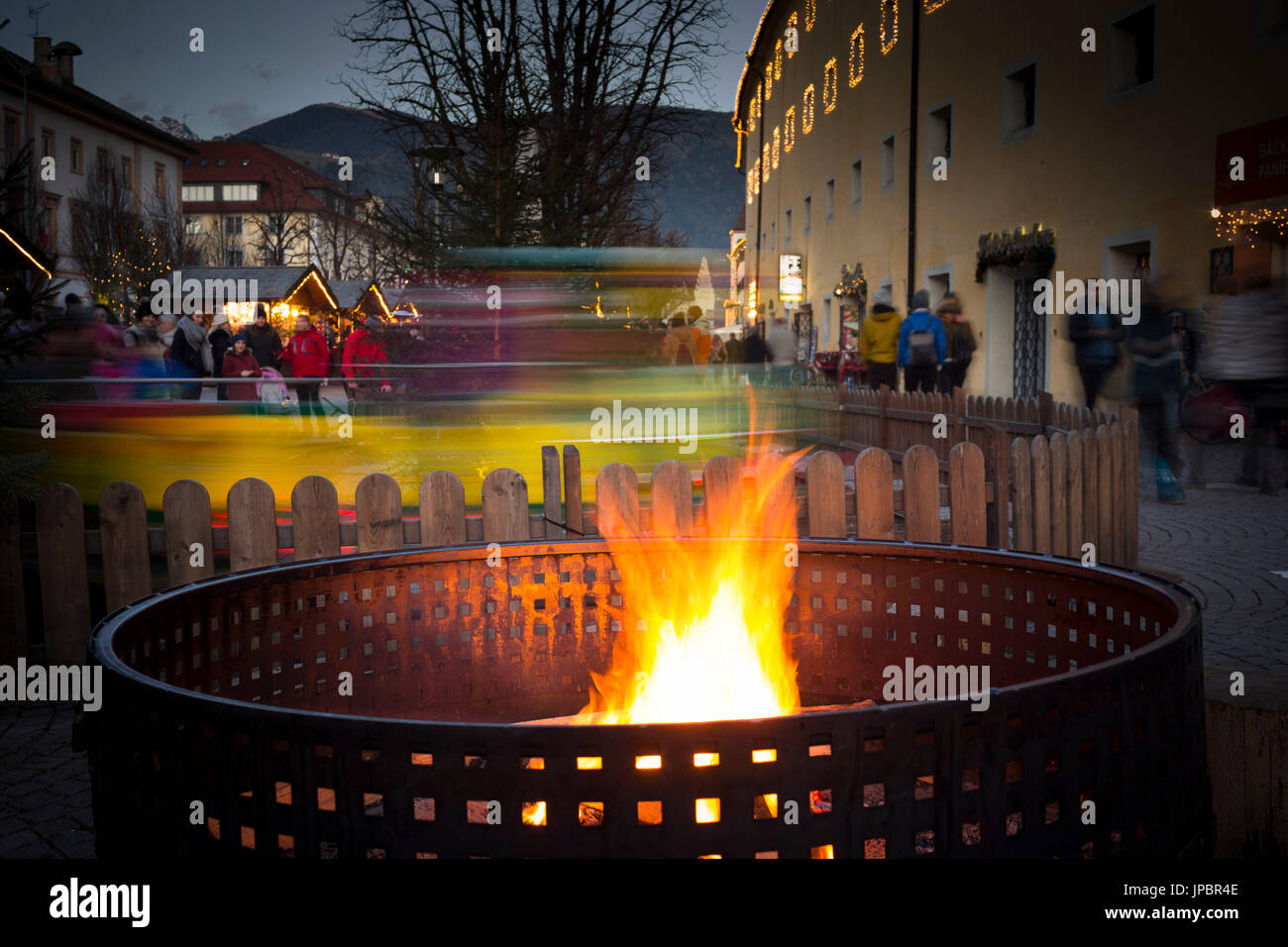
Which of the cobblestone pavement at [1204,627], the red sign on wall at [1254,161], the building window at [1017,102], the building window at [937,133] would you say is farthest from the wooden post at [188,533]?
the building window at [937,133]

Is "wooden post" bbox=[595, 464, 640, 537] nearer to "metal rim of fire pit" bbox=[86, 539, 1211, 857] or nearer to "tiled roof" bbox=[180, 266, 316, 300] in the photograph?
"metal rim of fire pit" bbox=[86, 539, 1211, 857]

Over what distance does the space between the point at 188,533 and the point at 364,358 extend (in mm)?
5104

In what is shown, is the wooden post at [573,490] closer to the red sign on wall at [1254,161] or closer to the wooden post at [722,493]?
the wooden post at [722,493]

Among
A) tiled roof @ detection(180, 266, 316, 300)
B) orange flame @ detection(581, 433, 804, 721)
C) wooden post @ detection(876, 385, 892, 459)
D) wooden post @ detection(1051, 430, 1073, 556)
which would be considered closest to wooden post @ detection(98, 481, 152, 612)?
orange flame @ detection(581, 433, 804, 721)

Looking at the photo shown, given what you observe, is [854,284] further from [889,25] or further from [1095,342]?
[1095,342]

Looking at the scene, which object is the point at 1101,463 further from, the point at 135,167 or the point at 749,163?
the point at 135,167

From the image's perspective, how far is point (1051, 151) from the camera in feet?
58.5

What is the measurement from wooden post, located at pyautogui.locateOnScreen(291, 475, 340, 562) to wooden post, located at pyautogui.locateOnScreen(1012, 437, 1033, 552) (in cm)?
370

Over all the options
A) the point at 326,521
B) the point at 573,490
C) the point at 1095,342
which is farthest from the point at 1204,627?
the point at 1095,342

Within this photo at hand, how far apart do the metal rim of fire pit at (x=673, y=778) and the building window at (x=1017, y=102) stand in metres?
19.1

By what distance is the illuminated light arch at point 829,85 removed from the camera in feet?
110

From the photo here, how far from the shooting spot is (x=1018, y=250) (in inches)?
739
